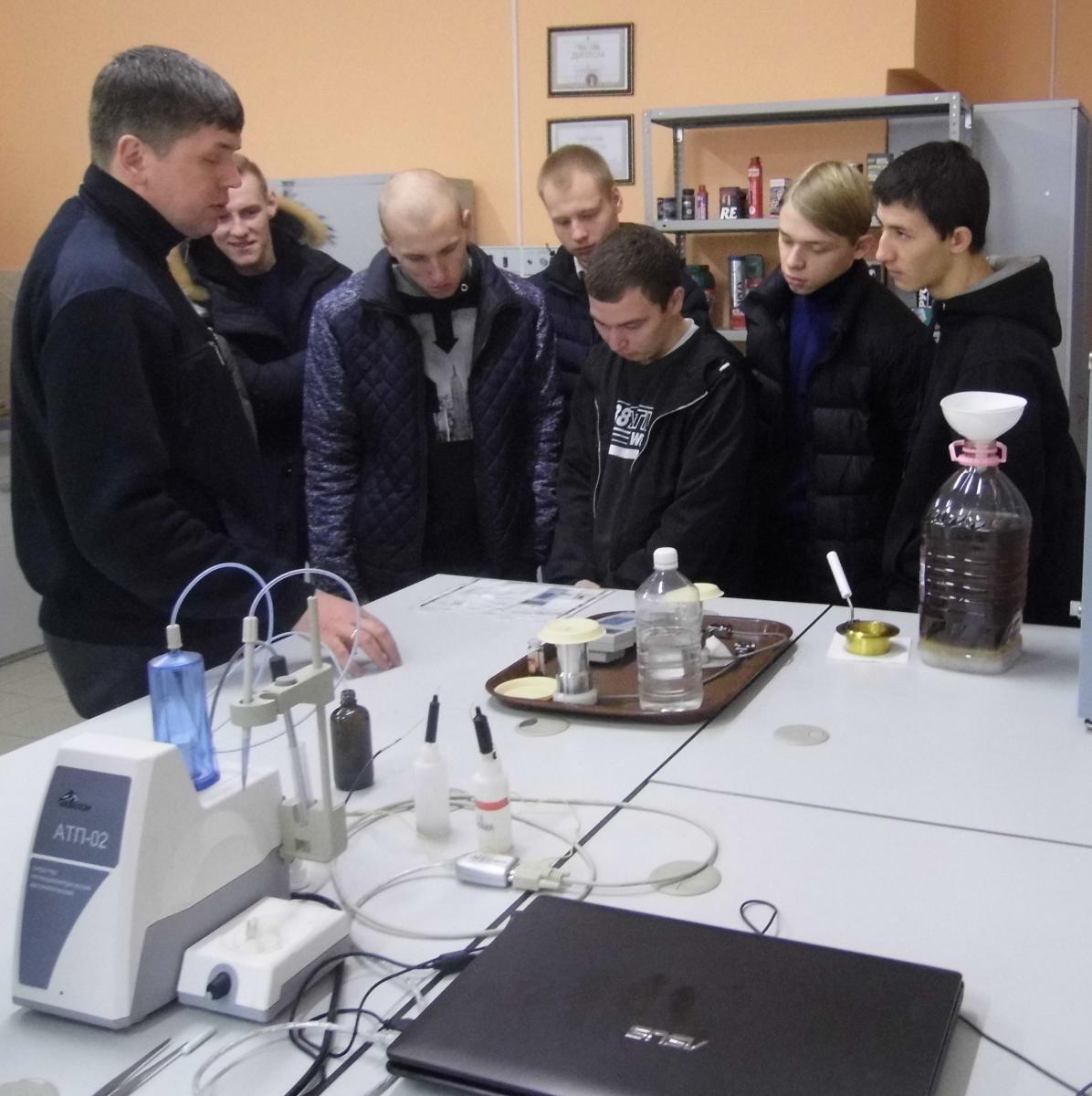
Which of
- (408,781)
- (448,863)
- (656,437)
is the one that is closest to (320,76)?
(656,437)

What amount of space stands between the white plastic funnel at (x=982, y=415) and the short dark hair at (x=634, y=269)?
768 millimetres

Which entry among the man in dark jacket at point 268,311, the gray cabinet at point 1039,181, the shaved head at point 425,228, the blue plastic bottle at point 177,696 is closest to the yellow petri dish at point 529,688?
the blue plastic bottle at point 177,696

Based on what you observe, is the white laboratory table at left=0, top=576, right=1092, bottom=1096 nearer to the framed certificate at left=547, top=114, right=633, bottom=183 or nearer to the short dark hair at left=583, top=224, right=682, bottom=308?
the short dark hair at left=583, top=224, right=682, bottom=308

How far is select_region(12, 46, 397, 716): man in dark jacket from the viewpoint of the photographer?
1586mm

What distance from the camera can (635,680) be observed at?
5.63ft

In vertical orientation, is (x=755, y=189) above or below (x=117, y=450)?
above

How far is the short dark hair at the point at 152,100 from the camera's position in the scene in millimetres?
1688

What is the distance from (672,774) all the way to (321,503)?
144 centimetres

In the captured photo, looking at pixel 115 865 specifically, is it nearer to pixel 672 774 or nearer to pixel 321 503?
pixel 672 774

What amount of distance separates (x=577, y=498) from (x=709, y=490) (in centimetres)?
33

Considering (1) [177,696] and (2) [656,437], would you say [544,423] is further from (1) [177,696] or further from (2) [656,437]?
(1) [177,696]

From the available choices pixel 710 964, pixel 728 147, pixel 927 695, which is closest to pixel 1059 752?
pixel 927 695

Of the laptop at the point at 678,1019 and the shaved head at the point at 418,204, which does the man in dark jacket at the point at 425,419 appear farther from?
the laptop at the point at 678,1019

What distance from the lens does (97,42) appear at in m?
4.87
